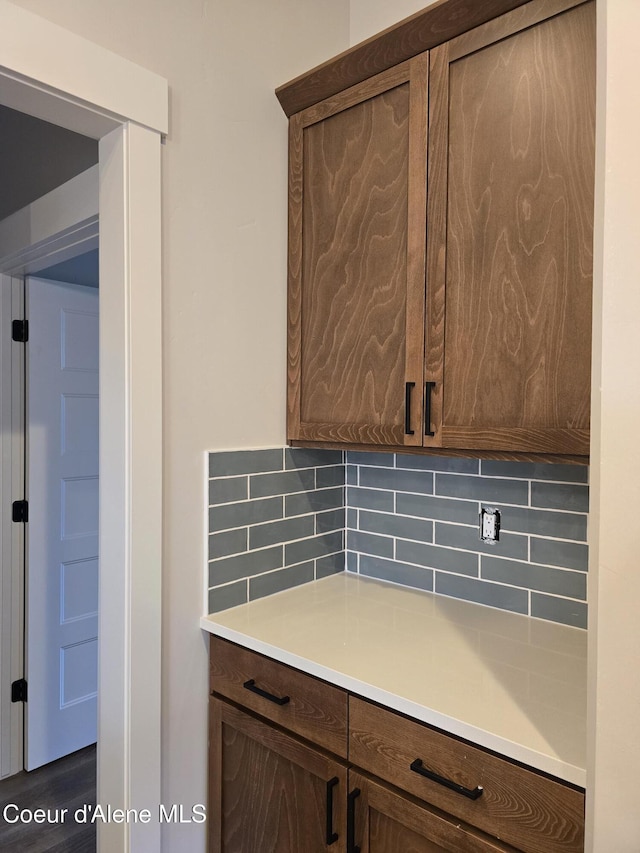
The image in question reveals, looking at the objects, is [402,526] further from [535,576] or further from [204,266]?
[204,266]

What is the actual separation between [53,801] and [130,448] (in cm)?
173

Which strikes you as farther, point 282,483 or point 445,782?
point 282,483

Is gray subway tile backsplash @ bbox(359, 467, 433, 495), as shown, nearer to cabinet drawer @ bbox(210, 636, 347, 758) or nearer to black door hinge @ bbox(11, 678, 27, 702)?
cabinet drawer @ bbox(210, 636, 347, 758)

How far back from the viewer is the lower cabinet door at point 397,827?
1003mm

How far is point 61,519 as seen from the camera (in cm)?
245

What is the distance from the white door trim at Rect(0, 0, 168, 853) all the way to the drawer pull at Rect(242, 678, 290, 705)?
216 mm

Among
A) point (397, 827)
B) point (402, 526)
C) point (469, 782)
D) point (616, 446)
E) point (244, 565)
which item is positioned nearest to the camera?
point (616, 446)

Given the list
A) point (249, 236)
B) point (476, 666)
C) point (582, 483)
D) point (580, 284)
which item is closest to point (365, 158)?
point (249, 236)

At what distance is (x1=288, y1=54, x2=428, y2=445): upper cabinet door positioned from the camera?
135cm

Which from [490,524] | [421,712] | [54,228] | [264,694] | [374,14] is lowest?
[264,694]

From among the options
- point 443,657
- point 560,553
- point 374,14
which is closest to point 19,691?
point 443,657

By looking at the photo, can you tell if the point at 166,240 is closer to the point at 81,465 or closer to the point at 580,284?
the point at 580,284

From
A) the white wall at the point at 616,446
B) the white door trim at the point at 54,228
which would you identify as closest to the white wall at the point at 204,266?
the white door trim at the point at 54,228

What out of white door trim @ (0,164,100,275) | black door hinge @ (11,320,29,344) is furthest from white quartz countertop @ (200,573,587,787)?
black door hinge @ (11,320,29,344)
